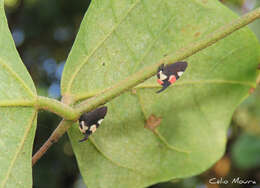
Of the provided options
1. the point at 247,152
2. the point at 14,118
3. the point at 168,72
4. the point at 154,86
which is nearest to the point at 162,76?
the point at 168,72

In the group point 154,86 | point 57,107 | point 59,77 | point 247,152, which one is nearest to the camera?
point 57,107

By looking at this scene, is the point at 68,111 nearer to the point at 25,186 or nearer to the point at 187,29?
the point at 25,186

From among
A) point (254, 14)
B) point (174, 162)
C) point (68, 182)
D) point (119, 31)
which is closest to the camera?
point (254, 14)

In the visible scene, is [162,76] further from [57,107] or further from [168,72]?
[57,107]

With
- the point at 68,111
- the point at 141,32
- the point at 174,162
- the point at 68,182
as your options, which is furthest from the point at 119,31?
→ the point at 68,182

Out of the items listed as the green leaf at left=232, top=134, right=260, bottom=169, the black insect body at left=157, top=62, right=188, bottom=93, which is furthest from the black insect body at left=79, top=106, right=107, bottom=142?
the green leaf at left=232, top=134, right=260, bottom=169

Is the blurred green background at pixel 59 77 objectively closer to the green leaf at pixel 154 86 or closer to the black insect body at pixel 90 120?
the green leaf at pixel 154 86

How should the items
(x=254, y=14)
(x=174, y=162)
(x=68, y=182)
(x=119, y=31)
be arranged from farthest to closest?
(x=68, y=182) → (x=174, y=162) → (x=119, y=31) → (x=254, y=14)

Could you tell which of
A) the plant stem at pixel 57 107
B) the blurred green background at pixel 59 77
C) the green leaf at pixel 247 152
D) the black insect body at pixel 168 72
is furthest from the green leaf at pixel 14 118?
the green leaf at pixel 247 152
